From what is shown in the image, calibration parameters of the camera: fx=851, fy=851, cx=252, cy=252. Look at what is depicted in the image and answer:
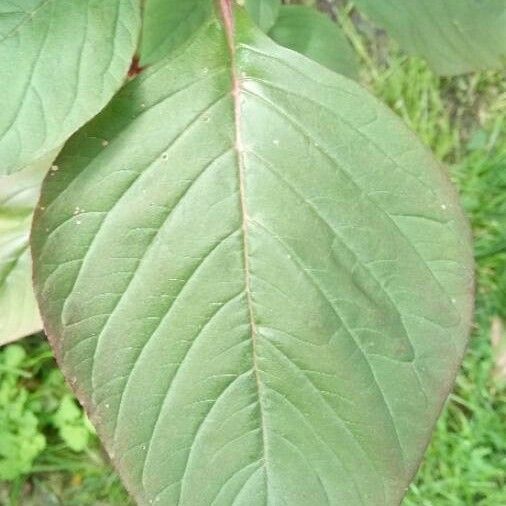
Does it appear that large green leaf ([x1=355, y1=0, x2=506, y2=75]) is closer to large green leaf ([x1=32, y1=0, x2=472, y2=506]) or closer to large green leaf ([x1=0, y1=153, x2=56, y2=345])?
large green leaf ([x1=32, y1=0, x2=472, y2=506])

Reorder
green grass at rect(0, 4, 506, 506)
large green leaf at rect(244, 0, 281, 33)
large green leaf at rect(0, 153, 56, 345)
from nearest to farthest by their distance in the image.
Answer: large green leaf at rect(244, 0, 281, 33)
large green leaf at rect(0, 153, 56, 345)
green grass at rect(0, 4, 506, 506)

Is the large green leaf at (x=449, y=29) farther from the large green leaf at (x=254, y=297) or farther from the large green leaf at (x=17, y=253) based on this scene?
the large green leaf at (x=17, y=253)

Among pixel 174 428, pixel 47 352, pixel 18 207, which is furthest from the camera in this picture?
pixel 47 352

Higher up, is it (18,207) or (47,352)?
(18,207)

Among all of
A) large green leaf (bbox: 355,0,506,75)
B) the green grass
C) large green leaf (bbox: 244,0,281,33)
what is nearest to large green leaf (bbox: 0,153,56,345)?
large green leaf (bbox: 244,0,281,33)

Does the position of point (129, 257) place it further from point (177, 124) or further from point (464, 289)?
point (464, 289)

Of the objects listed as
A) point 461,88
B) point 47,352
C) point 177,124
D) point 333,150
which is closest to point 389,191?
point 333,150
